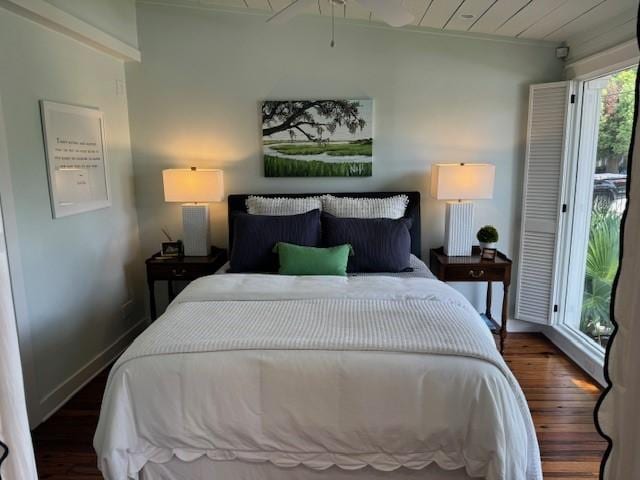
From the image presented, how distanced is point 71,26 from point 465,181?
286cm

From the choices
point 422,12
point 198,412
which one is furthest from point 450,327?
point 422,12

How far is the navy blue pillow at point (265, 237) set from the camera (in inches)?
125

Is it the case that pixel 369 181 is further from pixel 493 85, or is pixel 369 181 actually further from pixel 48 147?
pixel 48 147

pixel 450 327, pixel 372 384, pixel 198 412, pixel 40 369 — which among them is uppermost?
pixel 450 327

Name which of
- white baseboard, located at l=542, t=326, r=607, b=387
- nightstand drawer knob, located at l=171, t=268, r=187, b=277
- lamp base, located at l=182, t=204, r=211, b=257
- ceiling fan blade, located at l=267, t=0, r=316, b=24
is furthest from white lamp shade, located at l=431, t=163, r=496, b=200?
nightstand drawer knob, located at l=171, t=268, r=187, b=277

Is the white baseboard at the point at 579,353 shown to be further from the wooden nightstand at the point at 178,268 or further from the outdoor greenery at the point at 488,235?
the wooden nightstand at the point at 178,268

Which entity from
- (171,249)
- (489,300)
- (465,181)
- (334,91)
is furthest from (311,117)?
(489,300)

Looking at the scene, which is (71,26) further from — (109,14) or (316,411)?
(316,411)

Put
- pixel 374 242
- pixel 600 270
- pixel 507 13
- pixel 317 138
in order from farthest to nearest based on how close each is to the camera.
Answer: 1. pixel 317 138
2. pixel 600 270
3. pixel 374 242
4. pixel 507 13

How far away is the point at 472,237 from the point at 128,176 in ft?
9.56

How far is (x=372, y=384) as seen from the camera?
69.3 inches

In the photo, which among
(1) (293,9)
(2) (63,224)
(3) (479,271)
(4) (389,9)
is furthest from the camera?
(3) (479,271)

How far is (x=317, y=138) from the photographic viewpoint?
A: 3.74 meters

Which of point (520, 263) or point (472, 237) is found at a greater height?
point (472, 237)
